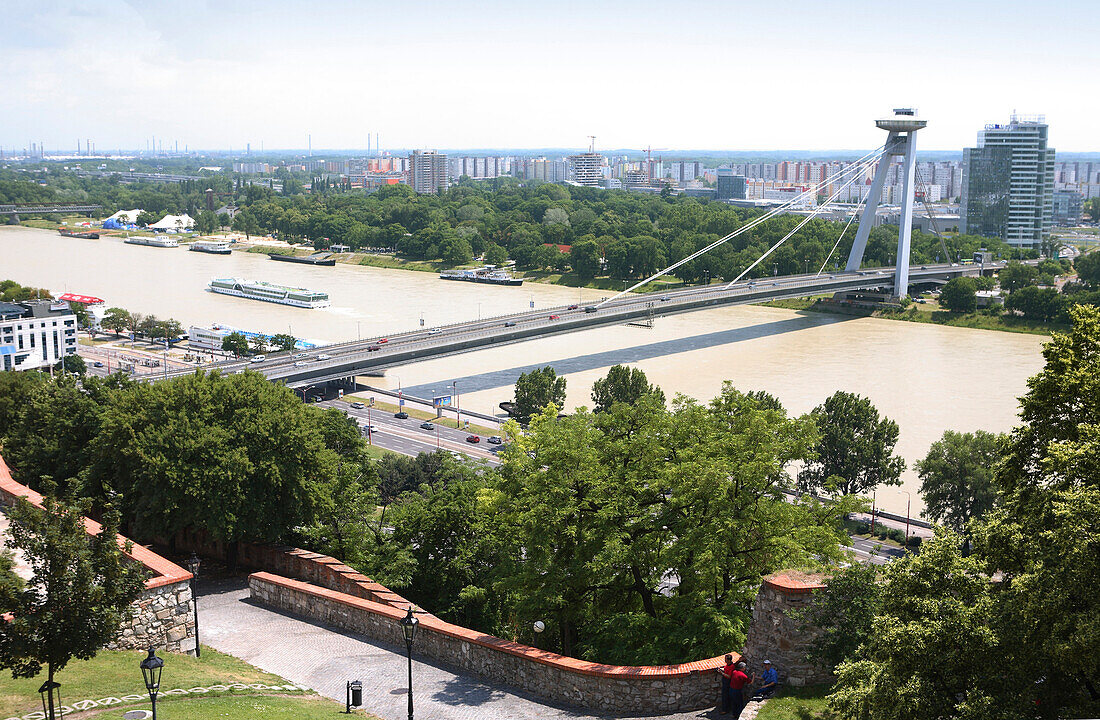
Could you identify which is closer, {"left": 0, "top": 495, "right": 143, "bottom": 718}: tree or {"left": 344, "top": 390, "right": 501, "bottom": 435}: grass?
{"left": 0, "top": 495, "right": 143, "bottom": 718}: tree

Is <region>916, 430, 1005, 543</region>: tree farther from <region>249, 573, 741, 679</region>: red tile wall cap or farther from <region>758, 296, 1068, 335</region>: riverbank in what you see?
<region>758, 296, 1068, 335</region>: riverbank

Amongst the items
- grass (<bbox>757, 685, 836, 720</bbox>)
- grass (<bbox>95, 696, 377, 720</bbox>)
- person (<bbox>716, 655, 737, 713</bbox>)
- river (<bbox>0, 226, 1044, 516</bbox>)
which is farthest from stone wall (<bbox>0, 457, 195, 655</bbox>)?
river (<bbox>0, 226, 1044, 516</bbox>)

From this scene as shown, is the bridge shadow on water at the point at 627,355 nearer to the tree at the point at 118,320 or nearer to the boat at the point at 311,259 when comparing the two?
the tree at the point at 118,320

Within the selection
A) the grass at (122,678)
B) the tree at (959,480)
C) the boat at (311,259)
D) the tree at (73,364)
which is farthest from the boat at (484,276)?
the grass at (122,678)

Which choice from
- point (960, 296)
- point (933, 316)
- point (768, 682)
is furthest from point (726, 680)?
point (960, 296)

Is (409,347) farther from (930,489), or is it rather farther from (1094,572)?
(1094,572)

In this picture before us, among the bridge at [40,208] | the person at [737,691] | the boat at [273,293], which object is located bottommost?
the boat at [273,293]

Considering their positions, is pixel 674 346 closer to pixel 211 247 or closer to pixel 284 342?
pixel 284 342
